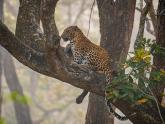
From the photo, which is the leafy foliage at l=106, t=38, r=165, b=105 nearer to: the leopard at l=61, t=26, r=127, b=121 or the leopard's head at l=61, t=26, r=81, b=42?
the leopard at l=61, t=26, r=127, b=121

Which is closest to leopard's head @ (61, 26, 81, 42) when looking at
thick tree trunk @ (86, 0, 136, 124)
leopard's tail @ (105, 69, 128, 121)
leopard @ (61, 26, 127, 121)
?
leopard @ (61, 26, 127, 121)

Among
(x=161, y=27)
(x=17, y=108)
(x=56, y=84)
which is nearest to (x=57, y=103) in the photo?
(x=56, y=84)

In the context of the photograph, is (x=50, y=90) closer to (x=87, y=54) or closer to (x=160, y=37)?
(x=87, y=54)

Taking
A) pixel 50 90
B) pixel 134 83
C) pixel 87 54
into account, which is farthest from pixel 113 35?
pixel 50 90

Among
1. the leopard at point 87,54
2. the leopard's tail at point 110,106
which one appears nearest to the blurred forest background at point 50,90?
the leopard at point 87,54

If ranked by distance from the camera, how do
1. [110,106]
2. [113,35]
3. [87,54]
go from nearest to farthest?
1. [110,106]
2. [87,54]
3. [113,35]

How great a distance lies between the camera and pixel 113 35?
22.6ft

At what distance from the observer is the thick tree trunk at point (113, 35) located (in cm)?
666

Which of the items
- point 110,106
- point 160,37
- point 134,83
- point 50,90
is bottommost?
point 50,90

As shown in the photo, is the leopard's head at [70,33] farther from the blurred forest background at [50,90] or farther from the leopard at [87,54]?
the blurred forest background at [50,90]

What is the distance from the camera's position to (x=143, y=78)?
14.4 feet

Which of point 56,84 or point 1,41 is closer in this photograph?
point 1,41

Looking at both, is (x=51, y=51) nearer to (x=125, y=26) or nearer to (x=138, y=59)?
(x=138, y=59)

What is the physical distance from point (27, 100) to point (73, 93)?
716 inches
